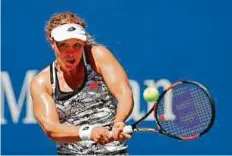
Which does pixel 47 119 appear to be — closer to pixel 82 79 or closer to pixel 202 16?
pixel 82 79

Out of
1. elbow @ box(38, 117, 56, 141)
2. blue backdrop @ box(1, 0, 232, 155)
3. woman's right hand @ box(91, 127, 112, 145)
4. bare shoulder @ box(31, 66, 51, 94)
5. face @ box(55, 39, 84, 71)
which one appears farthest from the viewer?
blue backdrop @ box(1, 0, 232, 155)

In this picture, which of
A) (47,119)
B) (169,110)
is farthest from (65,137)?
(169,110)

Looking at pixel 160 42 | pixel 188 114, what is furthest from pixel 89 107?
pixel 160 42

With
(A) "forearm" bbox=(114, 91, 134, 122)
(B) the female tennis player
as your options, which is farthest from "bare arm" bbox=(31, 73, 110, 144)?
(A) "forearm" bbox=(114, 91, 134, 122)

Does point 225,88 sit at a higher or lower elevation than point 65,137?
higher

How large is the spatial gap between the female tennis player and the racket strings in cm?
33

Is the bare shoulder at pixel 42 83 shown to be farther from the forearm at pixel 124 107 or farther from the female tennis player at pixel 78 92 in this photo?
the forearm at pixel 124 107

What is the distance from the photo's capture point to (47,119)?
534 centimetres

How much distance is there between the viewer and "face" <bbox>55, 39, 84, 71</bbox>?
5164 mm

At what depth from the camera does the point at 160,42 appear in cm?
779

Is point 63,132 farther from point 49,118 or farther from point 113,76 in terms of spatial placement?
point 113,76

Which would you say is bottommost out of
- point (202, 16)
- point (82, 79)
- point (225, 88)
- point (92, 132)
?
point (92, 132)

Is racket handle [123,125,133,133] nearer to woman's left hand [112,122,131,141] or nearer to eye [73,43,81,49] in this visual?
woman's left hand [112,122,131,141]

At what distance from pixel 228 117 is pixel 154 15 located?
0.97 metres
